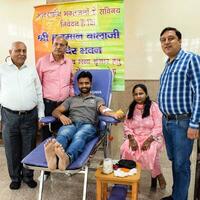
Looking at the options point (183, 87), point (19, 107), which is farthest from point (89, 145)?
point (183, 87)

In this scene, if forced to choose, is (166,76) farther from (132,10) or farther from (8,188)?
(132,10)

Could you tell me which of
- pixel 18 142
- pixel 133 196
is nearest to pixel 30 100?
pixel 18 142

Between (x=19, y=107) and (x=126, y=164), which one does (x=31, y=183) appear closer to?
(x=19, y=107)

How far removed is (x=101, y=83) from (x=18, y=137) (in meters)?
1.07

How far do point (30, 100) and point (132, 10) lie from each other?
8.58ft

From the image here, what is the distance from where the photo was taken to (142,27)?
14.9 ft

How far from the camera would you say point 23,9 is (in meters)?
4.55

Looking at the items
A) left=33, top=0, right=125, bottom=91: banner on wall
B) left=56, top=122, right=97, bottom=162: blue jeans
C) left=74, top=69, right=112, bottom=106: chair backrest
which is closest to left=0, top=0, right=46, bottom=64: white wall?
left=33, top=0, right=125, bottom=91: banner on wall

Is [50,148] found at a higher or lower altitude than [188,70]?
lower

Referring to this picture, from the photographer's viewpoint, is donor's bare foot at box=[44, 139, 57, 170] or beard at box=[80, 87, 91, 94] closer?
donor's bare foot at box=[44, 139, 57, 170]

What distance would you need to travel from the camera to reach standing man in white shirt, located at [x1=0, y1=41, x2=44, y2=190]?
267cm

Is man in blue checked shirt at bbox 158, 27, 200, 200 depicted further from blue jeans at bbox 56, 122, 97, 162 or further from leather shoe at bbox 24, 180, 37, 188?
leather shoe at bbox 24, 180, 37, 188

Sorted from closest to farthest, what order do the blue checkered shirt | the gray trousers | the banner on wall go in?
the blue checkered shirt, the gray trousers, the banner on wall

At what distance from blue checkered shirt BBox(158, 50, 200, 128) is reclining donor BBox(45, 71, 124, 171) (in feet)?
2.22
